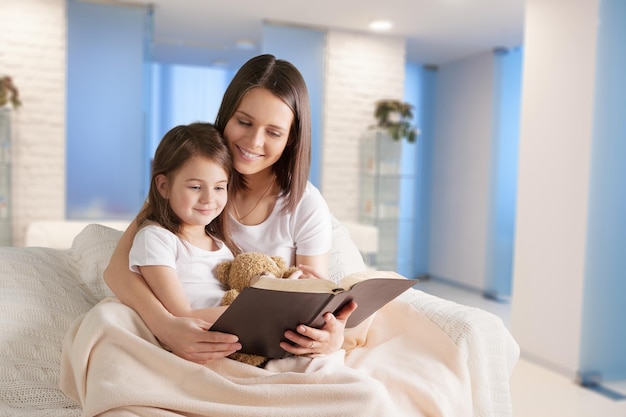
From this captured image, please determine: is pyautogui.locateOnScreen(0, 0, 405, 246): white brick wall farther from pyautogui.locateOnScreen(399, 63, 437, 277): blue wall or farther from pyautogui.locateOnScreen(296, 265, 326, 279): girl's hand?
pyautogui.locateOnScreen(399, 63, 437, 277): blue wall

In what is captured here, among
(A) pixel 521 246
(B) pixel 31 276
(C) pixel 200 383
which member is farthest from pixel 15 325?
(A) pixel 521 246

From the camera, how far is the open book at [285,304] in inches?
48.1

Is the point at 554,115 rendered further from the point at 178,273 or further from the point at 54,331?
the point at 54,331

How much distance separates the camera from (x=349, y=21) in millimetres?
5238

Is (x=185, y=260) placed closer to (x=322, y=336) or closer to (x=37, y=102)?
(x=322, y=336)

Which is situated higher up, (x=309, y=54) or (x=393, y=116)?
(x=309, y=54)

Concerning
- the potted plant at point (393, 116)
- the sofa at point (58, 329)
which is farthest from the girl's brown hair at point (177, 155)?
the potted plant at point (393, 116)

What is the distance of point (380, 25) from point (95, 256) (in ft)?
13.3

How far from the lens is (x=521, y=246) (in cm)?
393

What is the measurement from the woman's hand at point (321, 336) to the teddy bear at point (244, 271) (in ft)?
0.64

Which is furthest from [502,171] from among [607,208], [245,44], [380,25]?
[245,44]

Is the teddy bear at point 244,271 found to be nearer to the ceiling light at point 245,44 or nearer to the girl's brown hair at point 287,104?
the girl's brown hair at point 287,104

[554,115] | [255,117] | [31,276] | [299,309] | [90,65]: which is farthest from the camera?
[90,65]

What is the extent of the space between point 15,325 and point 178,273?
470 millimetres
